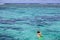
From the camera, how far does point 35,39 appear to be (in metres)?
6.98

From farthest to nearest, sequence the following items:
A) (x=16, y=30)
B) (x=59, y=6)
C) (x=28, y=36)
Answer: (x=59, y=6)
(x=16, y=30)
(x=28, y=36)

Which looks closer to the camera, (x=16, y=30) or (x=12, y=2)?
(x=16, y=30)

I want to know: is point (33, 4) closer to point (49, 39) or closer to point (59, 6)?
point (59, 6)

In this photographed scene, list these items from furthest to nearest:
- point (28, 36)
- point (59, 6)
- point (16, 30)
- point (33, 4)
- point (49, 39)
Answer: point (33, 4) < point (59, 6) < point (16, 30) < point (28, 36) < point (49, 39)

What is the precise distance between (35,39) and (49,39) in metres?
0.54

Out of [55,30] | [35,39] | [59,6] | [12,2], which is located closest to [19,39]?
[35,39]

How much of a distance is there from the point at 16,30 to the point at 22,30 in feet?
0.95

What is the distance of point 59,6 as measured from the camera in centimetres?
1753

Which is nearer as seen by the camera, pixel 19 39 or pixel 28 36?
pixel 19 39

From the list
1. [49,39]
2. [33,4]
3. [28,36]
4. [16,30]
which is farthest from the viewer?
[33,4]

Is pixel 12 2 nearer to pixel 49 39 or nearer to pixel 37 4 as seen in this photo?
pixel 37 4

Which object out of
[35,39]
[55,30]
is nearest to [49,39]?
[35,39]

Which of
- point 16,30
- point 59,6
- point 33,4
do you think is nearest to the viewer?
point 16,30

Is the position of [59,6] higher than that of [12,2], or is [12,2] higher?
[12,2]
